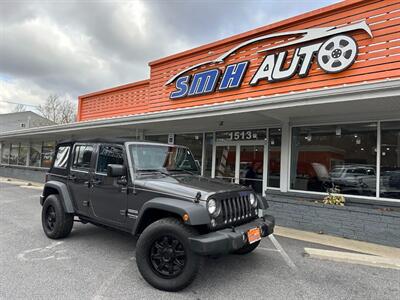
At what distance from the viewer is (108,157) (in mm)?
4863

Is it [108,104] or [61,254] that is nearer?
[61,254]

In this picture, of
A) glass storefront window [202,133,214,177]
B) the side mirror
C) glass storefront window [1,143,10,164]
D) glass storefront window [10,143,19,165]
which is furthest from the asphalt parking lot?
glass storefront window [1,143,10,164]

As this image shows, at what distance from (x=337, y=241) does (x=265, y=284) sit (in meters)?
3.08

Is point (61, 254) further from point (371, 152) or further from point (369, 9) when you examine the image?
point (369, 9)

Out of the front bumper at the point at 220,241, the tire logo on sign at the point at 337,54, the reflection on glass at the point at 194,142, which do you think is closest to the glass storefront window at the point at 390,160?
the tire logo on sign at the point at 337,54

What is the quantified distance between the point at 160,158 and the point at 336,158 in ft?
16.7

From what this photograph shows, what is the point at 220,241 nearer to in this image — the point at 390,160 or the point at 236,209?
the point at 236,209

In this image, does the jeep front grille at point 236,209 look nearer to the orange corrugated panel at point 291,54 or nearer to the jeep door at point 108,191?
the jeep door at point 108,191

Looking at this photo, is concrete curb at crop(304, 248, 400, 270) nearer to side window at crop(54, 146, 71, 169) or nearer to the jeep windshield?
the jeep windshield

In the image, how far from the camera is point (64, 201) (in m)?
5.26

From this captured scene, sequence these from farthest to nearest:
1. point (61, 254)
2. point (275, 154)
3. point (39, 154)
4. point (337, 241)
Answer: point (39, 154) < point (275, 154) < point (337, 241) < point (61, 254)

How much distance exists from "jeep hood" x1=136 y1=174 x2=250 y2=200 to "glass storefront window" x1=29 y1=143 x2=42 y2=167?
18184mm

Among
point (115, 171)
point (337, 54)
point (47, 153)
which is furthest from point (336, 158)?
point (47, 153)

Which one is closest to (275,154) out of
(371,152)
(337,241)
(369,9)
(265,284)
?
(371,152)
